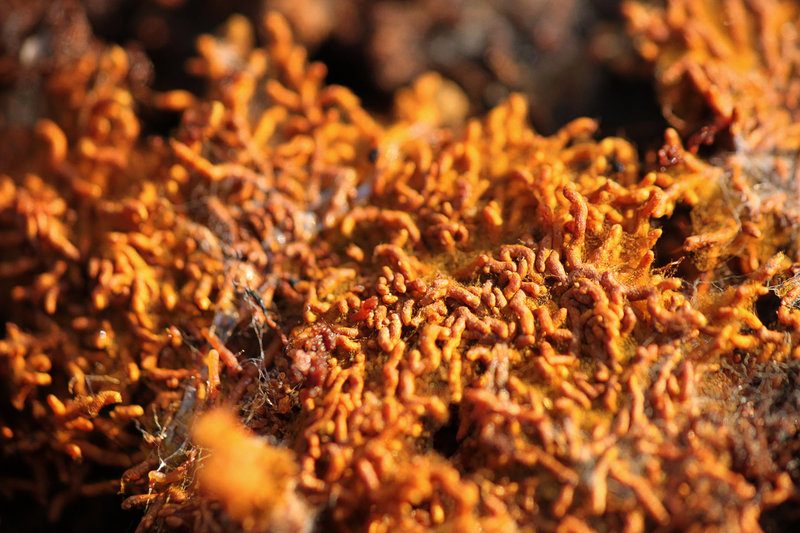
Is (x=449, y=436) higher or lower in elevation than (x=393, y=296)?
lower

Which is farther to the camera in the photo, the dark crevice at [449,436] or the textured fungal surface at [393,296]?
the dark crevice at [449,436]

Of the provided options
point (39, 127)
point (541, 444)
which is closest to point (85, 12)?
point (39, 127)

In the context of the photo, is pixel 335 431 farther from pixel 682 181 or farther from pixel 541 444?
pixel 682 181

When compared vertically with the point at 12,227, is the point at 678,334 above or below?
above

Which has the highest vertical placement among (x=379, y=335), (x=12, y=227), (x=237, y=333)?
(x=379, y=335)

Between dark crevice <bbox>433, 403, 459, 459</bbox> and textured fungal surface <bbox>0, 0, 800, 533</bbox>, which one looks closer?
textured fungal surface <bbox>0, 0, 800, 533</bbox>

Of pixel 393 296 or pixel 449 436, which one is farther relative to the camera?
pixel 393 296

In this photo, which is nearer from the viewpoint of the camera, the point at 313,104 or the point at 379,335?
the point at 379,335

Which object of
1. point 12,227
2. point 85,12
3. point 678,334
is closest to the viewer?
point 678,334
